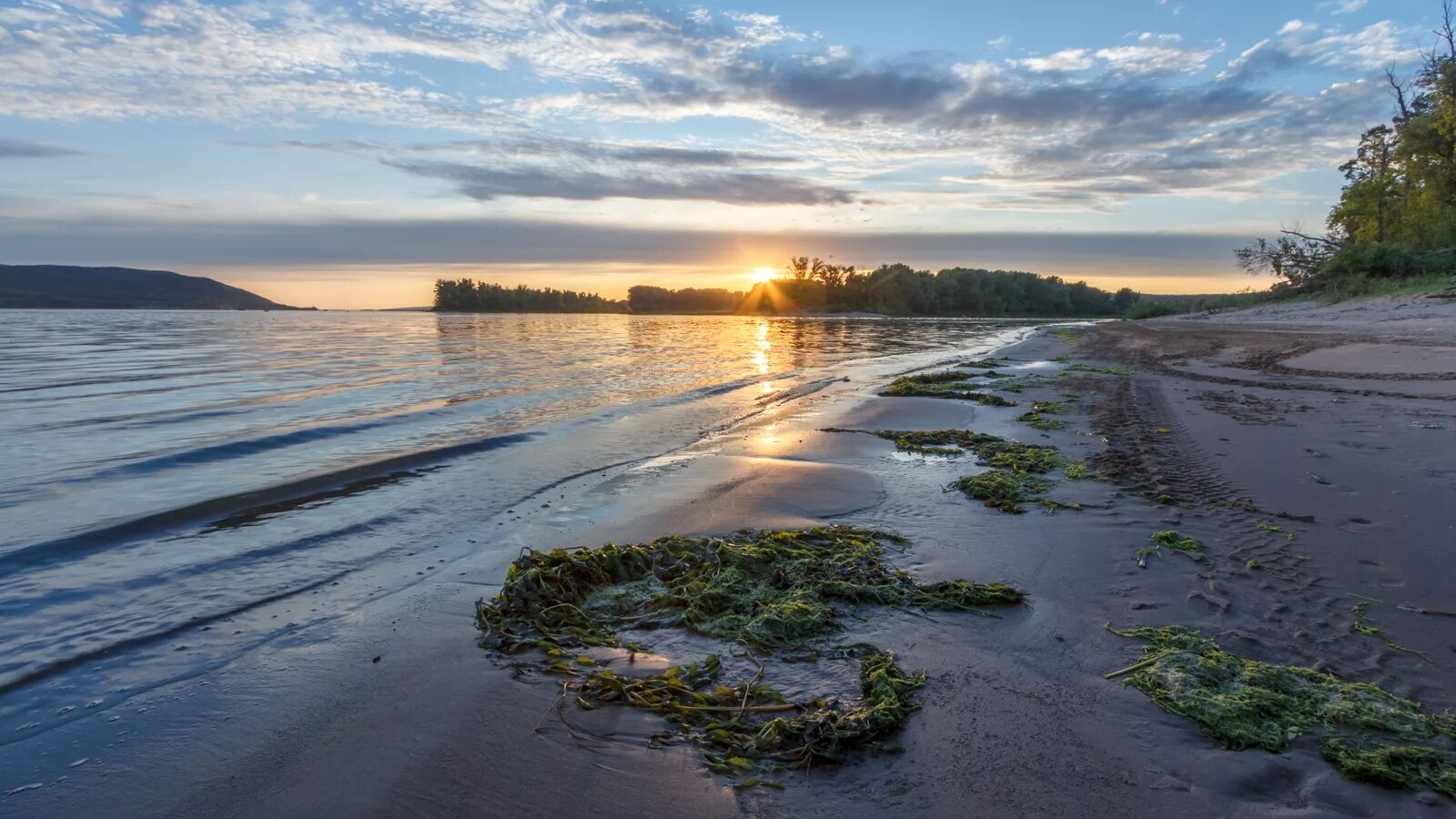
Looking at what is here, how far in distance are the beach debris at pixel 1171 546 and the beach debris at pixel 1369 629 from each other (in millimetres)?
874

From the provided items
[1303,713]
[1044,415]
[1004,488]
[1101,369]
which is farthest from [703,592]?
[1101,369]

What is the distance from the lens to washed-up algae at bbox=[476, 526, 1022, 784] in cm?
279

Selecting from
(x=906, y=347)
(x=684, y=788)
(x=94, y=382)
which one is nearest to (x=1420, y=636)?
(x=684, y=788)

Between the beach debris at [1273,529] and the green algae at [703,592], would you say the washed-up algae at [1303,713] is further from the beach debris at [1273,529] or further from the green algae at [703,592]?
the beach debris at [1273,529]

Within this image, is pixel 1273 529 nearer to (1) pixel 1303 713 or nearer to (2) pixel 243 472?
(1) pixel 1303 713

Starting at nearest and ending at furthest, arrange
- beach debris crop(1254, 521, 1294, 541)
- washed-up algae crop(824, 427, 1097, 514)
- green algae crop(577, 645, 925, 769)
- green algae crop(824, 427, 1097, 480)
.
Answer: green algae crop(577, 645, 925, 769) < beach debris crop(1254, 521, 1294, 541) < washed-up algae crop(824, 427, 1097, 514) < green algae crop(824, 427, 1097, 480)

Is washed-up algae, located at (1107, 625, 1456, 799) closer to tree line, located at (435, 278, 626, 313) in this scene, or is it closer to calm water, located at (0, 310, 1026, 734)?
calm water, located at (0, 310, 1026, 734)

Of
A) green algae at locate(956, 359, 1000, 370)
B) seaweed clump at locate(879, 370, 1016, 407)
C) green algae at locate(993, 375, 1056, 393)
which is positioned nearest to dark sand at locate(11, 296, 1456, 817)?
seaweed clump at locate(879, 370, 1016, 407)

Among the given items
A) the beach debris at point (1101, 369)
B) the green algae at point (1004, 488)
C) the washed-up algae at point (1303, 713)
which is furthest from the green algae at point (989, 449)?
the beach debris at point (1101, 369)

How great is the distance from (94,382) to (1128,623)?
1934 centimetres

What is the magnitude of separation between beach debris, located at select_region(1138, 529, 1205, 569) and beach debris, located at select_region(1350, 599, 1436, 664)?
874 mm

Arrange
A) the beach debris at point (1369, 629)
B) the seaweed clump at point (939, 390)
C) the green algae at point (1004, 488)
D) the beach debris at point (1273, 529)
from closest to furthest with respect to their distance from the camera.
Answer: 1. the beach debris at point (1369, 629)
2. the beach debris at point (1273, 529)
3. the green algae at point (1004, 488)
4. the seaweed clump at point (939, 390)

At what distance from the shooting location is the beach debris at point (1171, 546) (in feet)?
14.9

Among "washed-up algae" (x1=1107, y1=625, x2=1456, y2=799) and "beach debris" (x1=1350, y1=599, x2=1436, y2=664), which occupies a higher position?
"beach debris" (x1=1350, y1=599, x2=1436, y2=664)
